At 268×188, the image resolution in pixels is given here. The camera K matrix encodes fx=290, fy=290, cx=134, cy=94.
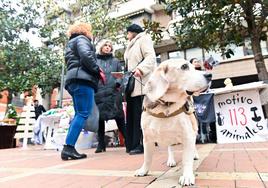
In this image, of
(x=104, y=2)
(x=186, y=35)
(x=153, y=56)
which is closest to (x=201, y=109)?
(x=186, y=35)

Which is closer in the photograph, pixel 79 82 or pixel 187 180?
pixel 187 180

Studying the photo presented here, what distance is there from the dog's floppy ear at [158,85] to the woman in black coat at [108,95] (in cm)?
278

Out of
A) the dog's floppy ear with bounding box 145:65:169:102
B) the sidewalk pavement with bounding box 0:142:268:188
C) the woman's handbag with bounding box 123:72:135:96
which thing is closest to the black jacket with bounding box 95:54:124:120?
the woman's handbag with bounding box 123:72:135:96

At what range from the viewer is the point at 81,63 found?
3959mm

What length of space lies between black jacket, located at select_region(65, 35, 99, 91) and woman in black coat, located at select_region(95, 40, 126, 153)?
104 centimetres

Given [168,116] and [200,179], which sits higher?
[168,116]

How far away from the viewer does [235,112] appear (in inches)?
242

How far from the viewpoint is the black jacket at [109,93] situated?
5.11m

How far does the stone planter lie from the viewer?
27.6ft

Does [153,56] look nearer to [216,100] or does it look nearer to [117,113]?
[117,113]

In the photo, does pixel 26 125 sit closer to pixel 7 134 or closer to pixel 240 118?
pixel 7 134

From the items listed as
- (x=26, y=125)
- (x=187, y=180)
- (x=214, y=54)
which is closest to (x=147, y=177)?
(x=187, y=180)

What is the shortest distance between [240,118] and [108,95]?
2.84 metres

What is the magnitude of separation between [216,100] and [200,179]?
4438mm
